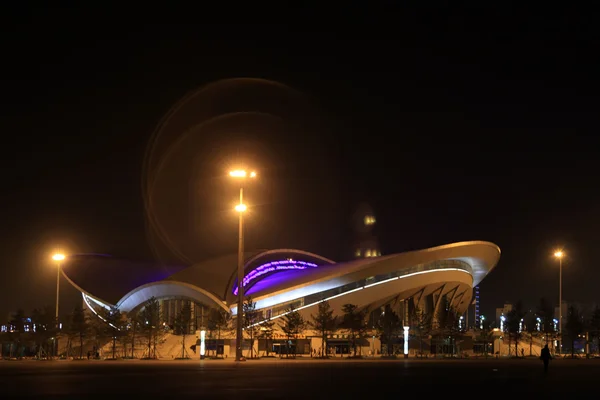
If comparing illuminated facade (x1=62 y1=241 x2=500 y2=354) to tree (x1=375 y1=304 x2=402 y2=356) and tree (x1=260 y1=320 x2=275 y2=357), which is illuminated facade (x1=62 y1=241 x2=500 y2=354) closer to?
tree (x1=260 y1=320 x2=275 y2=357)

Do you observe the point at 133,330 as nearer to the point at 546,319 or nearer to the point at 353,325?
the point at 353,325

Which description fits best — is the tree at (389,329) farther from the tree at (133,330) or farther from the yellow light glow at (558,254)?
the tree at (133,330)

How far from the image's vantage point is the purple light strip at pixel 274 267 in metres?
84.8

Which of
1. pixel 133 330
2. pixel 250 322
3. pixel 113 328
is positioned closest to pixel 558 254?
pixel 250 322

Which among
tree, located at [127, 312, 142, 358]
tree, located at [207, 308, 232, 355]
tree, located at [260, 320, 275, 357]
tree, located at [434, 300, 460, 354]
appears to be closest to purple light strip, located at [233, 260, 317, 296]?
tree, located at [207, 308, 232, 355]

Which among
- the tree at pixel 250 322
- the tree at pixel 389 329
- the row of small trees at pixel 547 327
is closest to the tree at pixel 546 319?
the row of small trees at pixel 547 327

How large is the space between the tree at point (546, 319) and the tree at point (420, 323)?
34.3 ft

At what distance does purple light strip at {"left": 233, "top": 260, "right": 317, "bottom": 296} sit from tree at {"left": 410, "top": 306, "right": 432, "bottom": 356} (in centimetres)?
1383

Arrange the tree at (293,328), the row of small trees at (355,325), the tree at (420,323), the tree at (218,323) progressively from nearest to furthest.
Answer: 1. the tree at (293,328)
2. the row of small trees at (355,325)
3. the tree at (218,323)
4. the tree at (420,323)

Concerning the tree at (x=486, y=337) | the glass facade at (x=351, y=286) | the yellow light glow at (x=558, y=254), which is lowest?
the tree at (x=486, y=337)

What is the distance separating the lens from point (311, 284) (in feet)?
254

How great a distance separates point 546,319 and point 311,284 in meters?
22.0

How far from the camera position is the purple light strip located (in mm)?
84750

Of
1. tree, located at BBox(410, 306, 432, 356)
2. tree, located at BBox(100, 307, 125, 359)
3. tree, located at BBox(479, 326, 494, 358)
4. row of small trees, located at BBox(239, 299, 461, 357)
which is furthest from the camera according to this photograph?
tree, located at BBox(479, 326, 494, 358)
